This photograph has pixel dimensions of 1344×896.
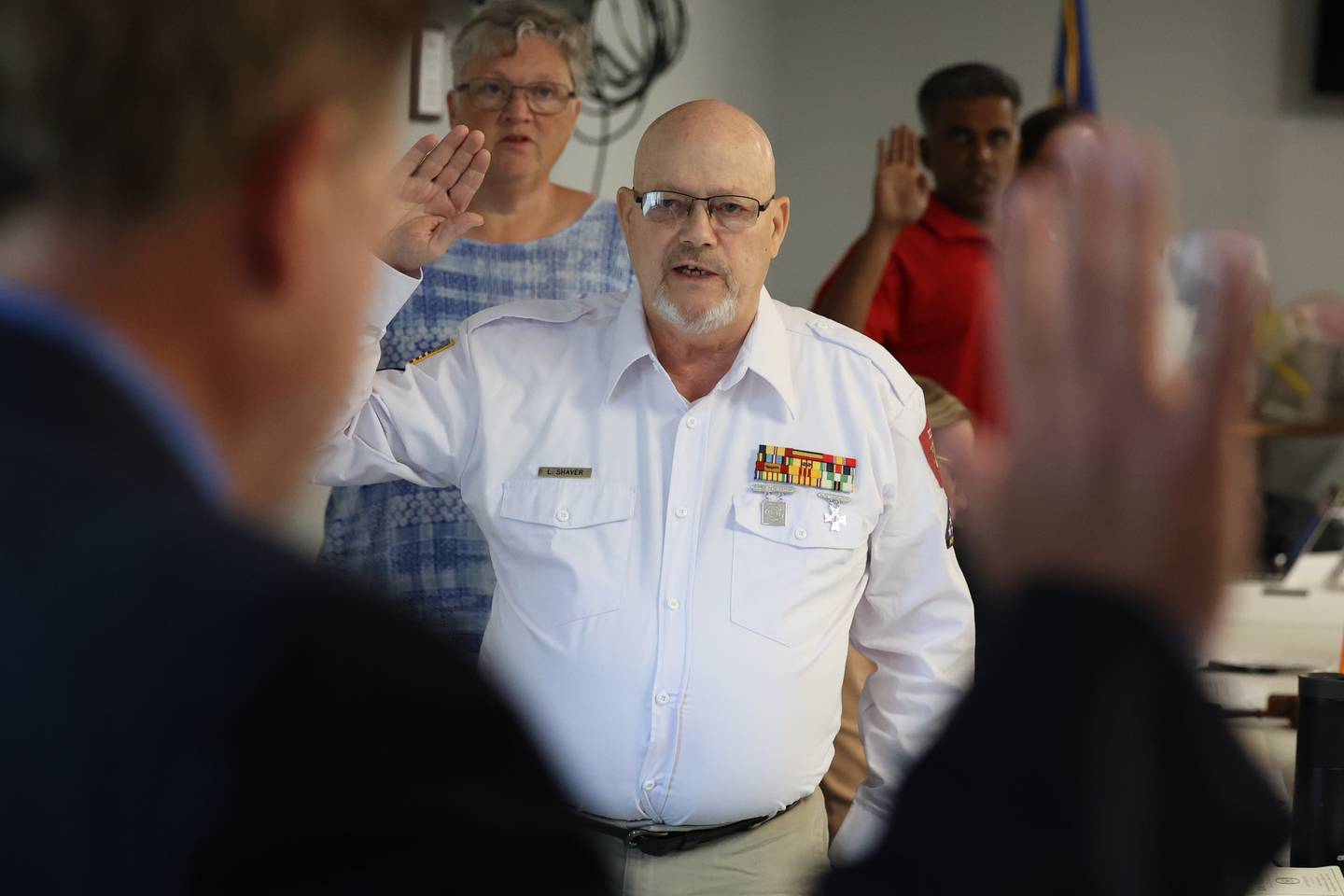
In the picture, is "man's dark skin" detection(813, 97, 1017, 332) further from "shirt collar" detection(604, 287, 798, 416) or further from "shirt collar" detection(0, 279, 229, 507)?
"shirt collar" detection(0, 279, 229, 507)

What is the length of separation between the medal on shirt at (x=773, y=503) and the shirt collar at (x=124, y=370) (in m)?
1.60

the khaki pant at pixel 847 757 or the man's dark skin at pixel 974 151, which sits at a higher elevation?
the man's dark skin at pixel 974 151

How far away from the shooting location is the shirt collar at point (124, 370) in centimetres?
44

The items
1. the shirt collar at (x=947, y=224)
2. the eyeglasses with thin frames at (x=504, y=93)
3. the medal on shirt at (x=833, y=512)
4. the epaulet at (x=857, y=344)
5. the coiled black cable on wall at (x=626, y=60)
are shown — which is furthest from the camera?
the coiled black cable on wall at (x=626, y=60)

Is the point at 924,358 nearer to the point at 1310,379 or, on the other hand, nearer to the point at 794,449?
the point at 794,449

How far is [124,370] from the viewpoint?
0.45 meters

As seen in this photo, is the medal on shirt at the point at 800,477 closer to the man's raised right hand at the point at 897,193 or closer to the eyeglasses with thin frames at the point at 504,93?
the eyeglasses with thin frames at the point at 504,93

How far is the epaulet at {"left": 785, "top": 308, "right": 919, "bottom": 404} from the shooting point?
221 cm

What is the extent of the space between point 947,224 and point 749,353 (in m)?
1.57

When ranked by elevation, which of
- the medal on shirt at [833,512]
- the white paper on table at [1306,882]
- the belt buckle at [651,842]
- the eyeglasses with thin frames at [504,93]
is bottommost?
the belt buckle at [651,842]

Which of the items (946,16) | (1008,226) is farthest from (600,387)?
(946,16)

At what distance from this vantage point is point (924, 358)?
3451mm

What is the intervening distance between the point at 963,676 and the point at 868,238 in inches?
56.5

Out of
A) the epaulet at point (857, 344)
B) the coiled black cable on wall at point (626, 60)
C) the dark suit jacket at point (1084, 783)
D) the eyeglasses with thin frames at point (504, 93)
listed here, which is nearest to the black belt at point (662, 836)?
the epaulet at point (857, 344)
